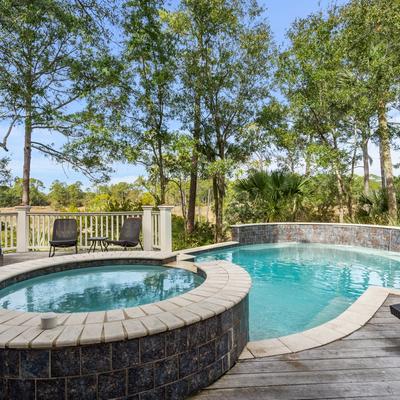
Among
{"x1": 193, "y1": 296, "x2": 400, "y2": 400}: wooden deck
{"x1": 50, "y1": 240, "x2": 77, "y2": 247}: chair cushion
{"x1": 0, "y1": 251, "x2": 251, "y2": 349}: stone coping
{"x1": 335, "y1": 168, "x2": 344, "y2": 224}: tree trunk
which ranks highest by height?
{"x1": 335, "y1": 168, "x2": 344, "y2": 224}: tree trunk

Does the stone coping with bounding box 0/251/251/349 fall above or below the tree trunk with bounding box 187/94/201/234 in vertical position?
below

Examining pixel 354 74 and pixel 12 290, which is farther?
pixel 354 74

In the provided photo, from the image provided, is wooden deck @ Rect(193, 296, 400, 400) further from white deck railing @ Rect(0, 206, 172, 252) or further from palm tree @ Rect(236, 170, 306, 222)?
palm tree @ Rect(236, 170, 306, 222)

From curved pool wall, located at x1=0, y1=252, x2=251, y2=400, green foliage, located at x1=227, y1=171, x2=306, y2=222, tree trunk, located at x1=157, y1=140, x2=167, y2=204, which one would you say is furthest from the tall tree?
curved pool wall, located at x1=0, y1=252, x2=251, y2=400

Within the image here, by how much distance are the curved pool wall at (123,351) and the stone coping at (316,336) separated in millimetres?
281

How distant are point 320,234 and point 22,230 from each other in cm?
935

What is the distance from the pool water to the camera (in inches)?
136

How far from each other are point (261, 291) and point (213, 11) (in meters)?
9.12

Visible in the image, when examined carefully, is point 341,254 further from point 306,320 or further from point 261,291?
point 306,320

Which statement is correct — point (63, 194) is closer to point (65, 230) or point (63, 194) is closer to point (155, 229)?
point (65, 230)

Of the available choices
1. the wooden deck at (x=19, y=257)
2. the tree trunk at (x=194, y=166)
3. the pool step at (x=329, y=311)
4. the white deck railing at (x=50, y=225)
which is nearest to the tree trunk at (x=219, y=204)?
the tree trunk at (x=194, y=166)

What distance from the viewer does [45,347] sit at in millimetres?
1867

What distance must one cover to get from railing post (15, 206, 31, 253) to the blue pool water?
4.46 m

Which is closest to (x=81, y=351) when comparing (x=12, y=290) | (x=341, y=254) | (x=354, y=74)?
(x=12, y=290)
